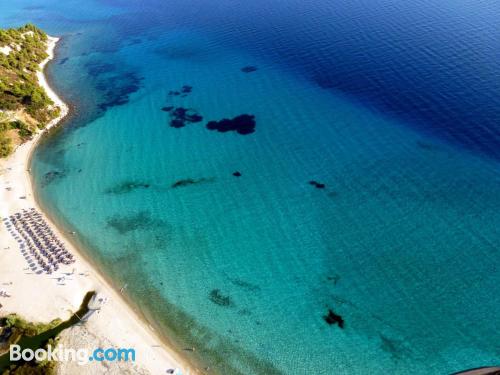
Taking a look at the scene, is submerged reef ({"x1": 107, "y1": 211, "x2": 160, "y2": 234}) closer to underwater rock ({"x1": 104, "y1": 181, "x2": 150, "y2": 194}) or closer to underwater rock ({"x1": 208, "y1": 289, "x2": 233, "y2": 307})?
underwater rock ({"x1": 104, "y1": 181, "x2": 150, "y2": 194})

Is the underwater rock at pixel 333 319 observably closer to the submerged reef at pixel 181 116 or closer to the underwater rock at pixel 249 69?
the submerged reef at pixel 181 116

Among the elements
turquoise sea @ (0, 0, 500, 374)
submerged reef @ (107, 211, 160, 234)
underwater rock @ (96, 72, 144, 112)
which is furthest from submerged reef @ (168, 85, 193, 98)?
submerged reef @ (107, 211, 160, 234)

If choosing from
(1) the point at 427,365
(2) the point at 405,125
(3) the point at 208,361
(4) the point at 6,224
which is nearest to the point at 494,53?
(2) the point at 405,125

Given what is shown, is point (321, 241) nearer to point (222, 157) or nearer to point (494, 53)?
point (222, 157)

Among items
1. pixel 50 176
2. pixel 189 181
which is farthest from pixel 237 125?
pixel 50 176

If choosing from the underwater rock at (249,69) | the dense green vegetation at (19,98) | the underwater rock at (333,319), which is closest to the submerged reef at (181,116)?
the underwater rock at (249,69)
